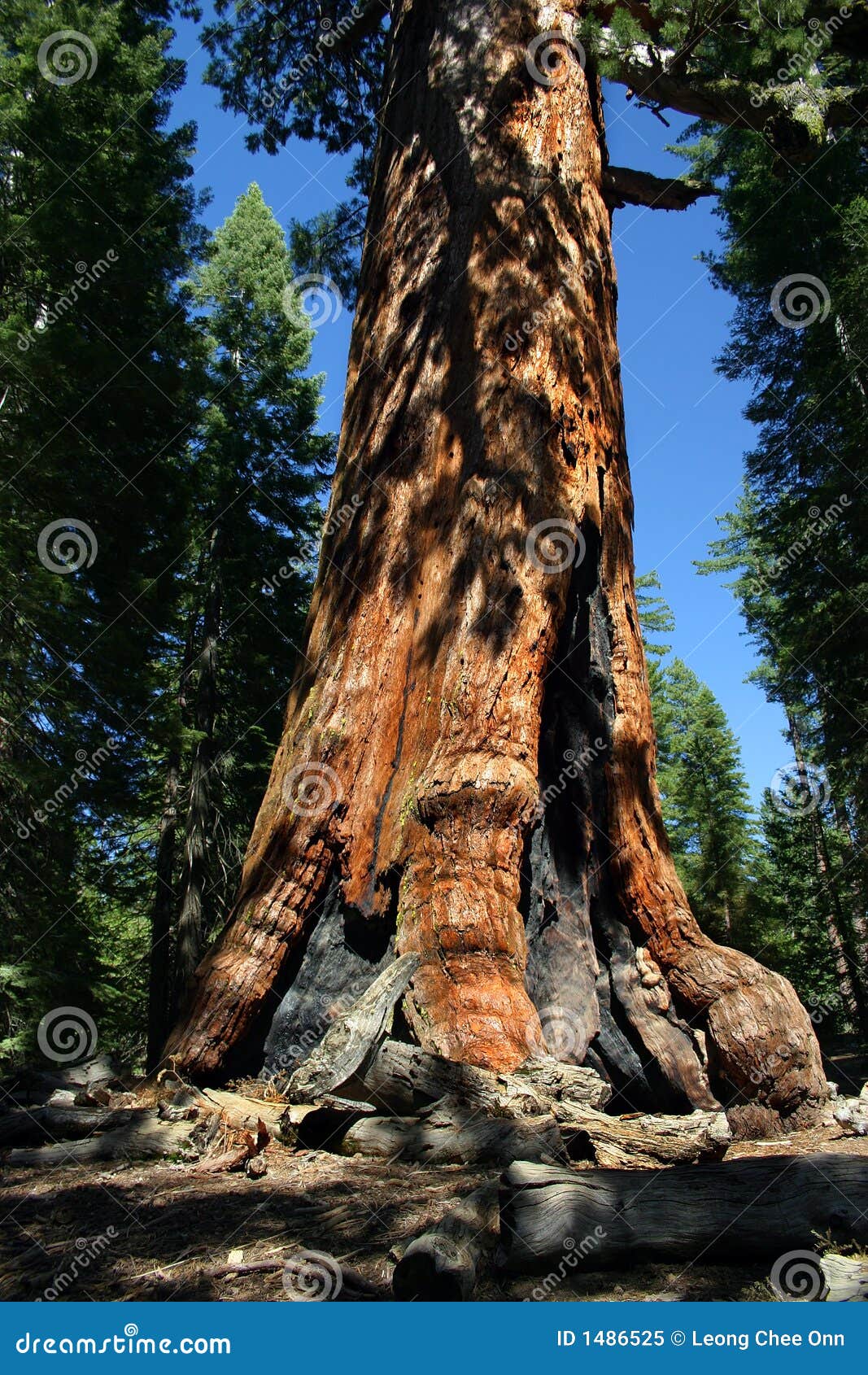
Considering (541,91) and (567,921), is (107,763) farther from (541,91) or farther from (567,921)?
(541,91)

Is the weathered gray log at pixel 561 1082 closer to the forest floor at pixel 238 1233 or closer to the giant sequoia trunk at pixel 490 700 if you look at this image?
the giant sequoia trunk at pixel 490 700

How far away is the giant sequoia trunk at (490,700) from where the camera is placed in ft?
13.2

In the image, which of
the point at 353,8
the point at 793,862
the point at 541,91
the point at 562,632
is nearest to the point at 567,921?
the point at 562,632

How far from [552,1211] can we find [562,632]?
3.15 metres
